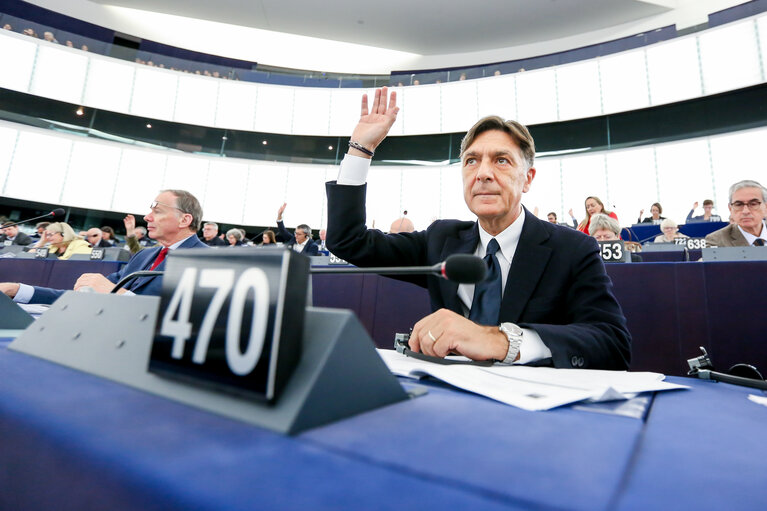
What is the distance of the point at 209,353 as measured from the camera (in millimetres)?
303

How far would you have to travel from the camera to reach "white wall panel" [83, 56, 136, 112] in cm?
855

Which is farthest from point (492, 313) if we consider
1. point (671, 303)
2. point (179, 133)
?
point (179, 133)

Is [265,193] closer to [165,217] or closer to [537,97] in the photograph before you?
[537,97]

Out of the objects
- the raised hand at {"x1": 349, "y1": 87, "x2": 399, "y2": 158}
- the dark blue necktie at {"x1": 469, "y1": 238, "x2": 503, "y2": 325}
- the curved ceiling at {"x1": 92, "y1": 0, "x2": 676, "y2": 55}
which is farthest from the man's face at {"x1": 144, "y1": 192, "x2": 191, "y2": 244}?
the curved ceiling at {"x1": 92, "y1": 0, "x2": 676, "y2": 55}

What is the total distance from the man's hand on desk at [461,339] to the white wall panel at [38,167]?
1042cm

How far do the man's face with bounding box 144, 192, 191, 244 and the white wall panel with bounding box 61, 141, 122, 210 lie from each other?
8.03 meters

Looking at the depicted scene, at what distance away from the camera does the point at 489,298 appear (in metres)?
0.93

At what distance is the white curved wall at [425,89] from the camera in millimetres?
6750

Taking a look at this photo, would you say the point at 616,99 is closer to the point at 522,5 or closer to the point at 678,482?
the point at 522,5

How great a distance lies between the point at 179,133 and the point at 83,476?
35.1ft

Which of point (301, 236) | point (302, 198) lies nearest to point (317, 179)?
point (302, 198)

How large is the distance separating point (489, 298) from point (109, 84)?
1098 centimetres

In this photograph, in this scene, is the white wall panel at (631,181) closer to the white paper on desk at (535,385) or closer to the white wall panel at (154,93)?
the white paper on desk at (535,385)

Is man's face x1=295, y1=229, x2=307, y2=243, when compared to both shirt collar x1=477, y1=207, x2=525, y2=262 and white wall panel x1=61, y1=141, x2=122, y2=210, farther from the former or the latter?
white wall panel x1=61, y1=141, x2=122, y2=210
